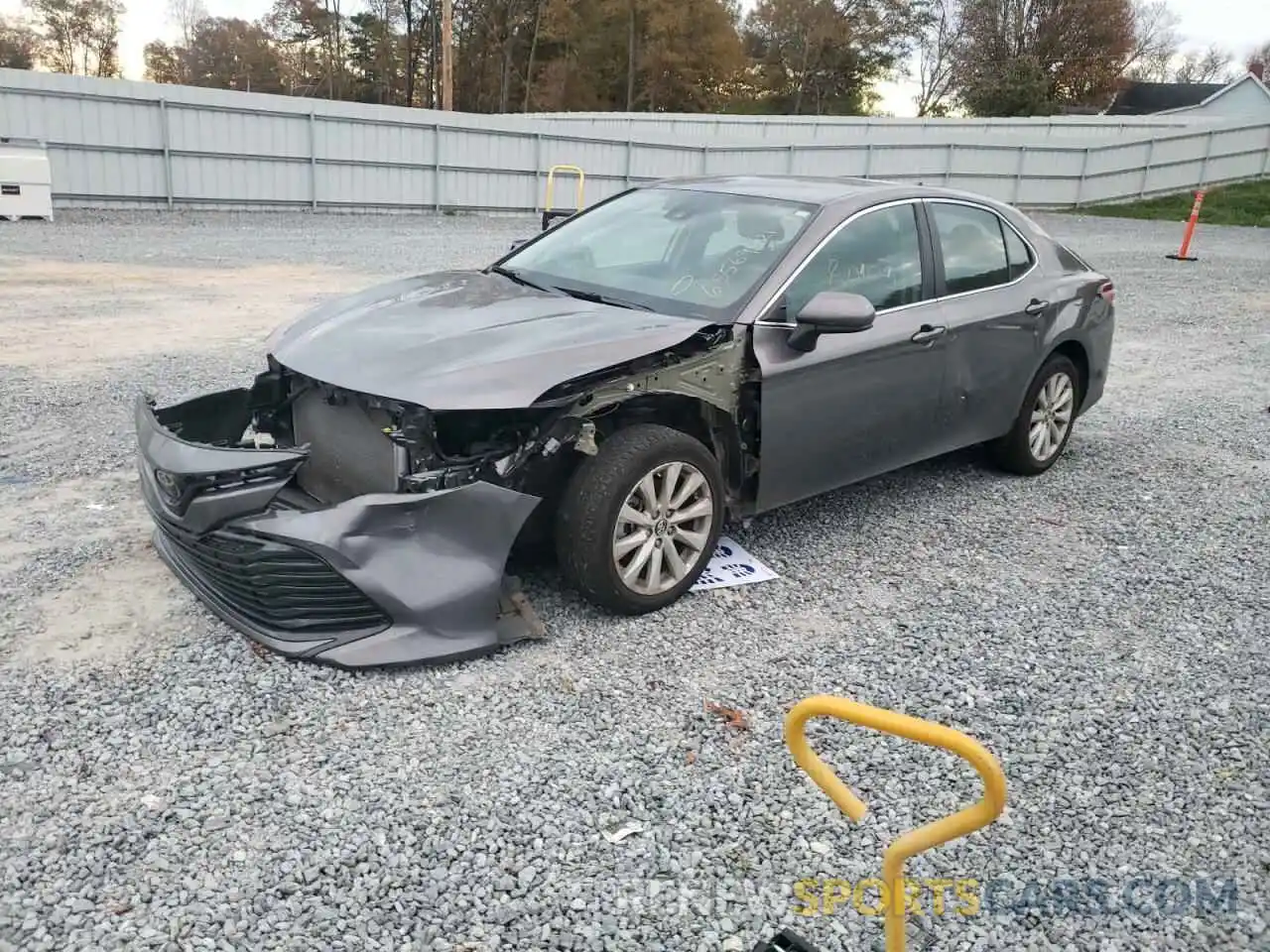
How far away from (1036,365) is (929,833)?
14.2 ft

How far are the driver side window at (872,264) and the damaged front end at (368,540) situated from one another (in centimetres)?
149

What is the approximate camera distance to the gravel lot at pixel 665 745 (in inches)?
102

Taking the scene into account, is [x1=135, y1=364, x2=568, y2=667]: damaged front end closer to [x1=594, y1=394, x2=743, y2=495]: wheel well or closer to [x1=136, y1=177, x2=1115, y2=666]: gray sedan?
[x1=136, y1=177, x2=1115, y2=666]: gray sedan

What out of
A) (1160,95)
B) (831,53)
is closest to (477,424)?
(831,53)

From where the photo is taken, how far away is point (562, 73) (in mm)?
46688

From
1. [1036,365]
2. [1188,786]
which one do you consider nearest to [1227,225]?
[1036,365]

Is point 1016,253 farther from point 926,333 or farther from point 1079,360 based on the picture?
point 926,333

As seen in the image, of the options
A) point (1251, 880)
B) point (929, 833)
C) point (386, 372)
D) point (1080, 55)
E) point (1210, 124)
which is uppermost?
point (1080, 55)

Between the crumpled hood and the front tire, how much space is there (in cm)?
36

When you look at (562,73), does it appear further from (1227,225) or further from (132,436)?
(132,436)

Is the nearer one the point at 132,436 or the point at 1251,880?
the point at 1251,880

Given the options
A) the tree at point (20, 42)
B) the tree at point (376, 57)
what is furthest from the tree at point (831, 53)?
the tree at point (20, 42)

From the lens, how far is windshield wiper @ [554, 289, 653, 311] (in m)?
4.38

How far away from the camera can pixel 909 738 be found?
1.81 metres
